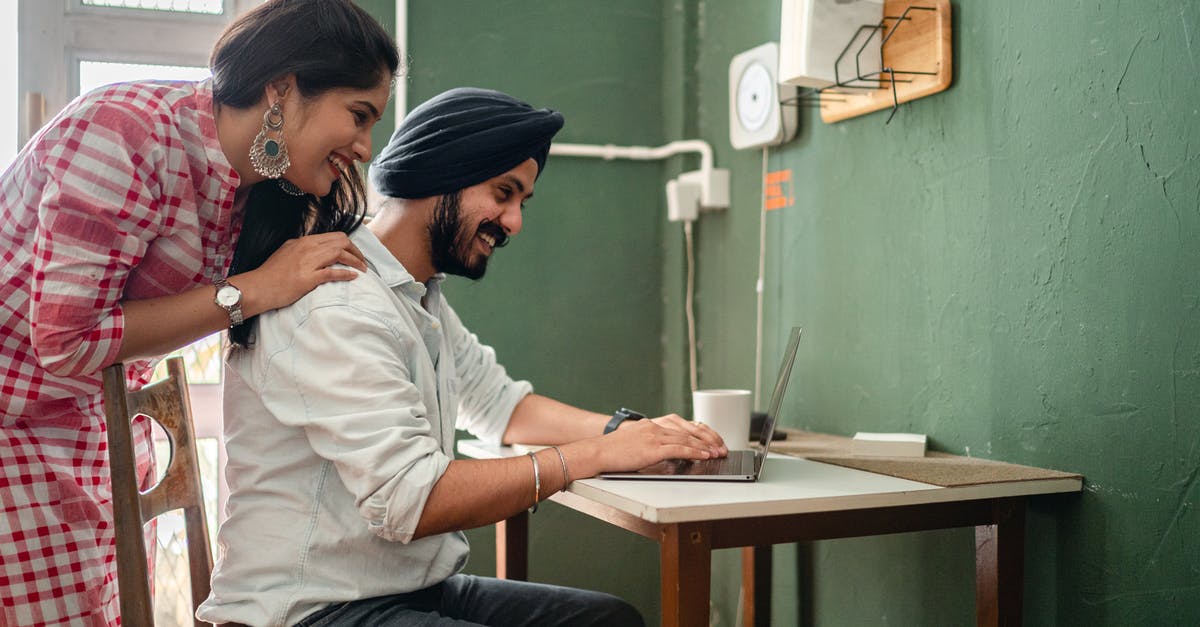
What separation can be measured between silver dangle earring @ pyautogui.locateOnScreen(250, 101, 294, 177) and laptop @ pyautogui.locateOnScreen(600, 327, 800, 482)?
1.95ft

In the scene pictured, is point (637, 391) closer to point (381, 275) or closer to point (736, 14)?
point (736, 14)

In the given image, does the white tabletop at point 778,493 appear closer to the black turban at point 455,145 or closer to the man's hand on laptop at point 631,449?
the man's hand on laptop at point 631,449

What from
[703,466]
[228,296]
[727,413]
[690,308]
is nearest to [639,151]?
[690,308]

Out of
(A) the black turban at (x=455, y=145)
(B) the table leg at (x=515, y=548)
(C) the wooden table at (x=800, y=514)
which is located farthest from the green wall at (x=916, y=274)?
(A) the black turban at (x=455, y=145)

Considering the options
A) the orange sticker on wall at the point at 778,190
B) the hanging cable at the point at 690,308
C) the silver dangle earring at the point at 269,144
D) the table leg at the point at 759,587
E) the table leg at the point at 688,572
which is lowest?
the table leg at the point at 759,587

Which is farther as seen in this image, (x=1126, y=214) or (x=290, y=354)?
(x=1126, y=214)

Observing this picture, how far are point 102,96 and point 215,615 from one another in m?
0.64

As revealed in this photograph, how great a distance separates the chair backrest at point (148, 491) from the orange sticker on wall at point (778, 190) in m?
1.31

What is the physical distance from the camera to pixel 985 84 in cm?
167

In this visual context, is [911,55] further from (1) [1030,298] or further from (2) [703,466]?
(2) [703,466]

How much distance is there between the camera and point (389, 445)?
3.83ft

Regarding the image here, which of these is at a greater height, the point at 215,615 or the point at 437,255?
the point at 437,255

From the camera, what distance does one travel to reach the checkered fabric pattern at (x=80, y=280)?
3.72 ft

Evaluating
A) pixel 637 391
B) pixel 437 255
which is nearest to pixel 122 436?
pixel 437 255
